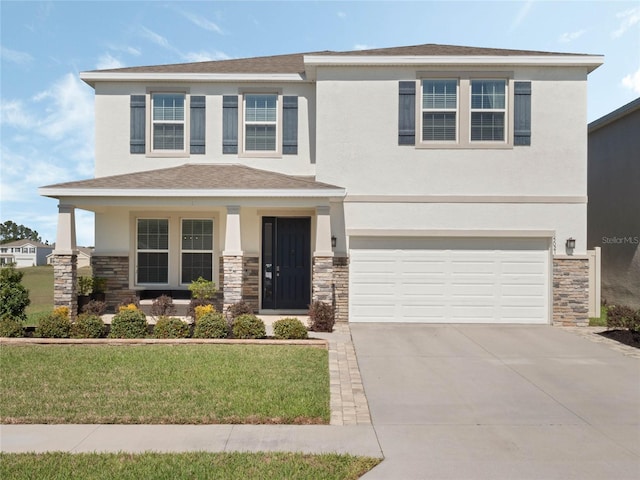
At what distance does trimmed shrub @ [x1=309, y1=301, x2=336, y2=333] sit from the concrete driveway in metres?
1.05

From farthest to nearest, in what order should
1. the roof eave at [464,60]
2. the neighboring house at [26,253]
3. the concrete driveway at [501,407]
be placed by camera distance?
the neighboring house at [26,253], the roof eave at [464,60], the concrete driveway at [501,407]

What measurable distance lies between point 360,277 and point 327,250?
61.7 inches

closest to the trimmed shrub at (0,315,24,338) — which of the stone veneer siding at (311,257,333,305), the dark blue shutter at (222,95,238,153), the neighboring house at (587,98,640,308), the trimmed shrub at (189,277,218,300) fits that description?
the trimmed shrub at (189,277,218,300)

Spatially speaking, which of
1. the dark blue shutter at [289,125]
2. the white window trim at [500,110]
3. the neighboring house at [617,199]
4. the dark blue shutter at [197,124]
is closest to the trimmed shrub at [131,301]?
the dark blue shutter at [197,124]

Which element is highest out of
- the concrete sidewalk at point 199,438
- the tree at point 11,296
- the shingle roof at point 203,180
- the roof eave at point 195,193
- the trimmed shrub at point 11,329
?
the shingle roof at point 203,180

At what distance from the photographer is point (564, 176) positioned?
12.7 meters

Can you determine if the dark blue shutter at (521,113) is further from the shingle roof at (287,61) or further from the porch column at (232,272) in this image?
the porch column at (232,272)

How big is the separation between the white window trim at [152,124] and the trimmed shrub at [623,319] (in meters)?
11.8

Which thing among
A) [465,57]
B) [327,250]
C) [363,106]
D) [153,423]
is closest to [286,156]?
[363,106]

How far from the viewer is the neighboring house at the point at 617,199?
14.9m

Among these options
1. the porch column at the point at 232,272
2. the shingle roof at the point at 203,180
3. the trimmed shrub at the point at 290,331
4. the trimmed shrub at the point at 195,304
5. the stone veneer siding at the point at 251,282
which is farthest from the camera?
the stone veneer siding at the point at 251,282

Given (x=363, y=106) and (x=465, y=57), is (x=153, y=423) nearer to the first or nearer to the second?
(x=363, y=106)

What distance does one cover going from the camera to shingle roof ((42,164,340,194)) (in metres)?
11.7

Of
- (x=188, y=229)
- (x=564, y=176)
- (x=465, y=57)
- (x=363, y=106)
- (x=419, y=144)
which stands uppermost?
(x=465, y=57)
